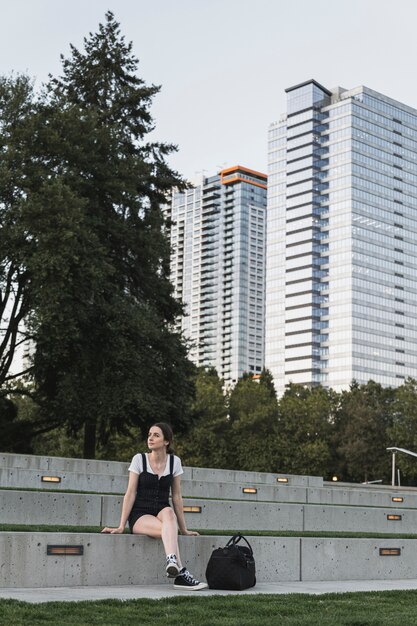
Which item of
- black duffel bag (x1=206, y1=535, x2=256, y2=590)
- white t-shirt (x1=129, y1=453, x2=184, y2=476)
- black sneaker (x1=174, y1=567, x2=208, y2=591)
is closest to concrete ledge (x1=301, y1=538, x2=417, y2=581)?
black duffel bag (x1=206, y1=535, x2=256, y2=590)

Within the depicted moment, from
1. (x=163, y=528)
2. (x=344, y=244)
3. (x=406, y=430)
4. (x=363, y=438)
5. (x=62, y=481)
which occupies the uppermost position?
(x=344, y=244)

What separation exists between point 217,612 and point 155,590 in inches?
79.0

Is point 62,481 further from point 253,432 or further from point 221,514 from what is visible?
point 253,432

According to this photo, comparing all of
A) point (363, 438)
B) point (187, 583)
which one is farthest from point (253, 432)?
point (187, 583)

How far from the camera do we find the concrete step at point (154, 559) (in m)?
8.87

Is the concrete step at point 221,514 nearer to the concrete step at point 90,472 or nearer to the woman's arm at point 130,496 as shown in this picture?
the woman's arm at point 130,496

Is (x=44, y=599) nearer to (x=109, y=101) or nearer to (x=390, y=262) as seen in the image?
(x=109, y=101)

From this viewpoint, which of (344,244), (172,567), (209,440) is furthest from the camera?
(344,244)

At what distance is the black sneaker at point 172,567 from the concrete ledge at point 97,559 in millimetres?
828

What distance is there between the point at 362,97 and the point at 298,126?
14.2m

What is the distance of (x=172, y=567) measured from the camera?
877cm

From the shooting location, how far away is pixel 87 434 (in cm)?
3616

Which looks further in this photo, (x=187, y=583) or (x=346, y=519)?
(x=346, y=519)

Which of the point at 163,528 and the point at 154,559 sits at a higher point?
the point at 163,528
